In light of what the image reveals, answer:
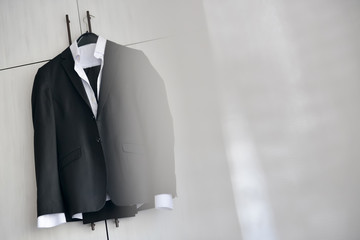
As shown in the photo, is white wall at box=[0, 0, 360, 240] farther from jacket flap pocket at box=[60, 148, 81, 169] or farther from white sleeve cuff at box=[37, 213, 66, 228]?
jacket flap pocket at box=[60, 148, 81, 169]

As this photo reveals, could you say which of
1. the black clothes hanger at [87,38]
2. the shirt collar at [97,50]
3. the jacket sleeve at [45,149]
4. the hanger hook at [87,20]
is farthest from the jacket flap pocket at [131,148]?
the hanger hook at [87,20]

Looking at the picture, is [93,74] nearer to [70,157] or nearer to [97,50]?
[97,50]

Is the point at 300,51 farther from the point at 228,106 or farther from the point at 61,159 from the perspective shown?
the point at 61,159

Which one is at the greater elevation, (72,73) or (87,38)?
(87,38)

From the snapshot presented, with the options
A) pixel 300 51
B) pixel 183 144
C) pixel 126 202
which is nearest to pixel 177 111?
pixel 183 144

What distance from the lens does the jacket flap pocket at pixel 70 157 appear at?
1522mm

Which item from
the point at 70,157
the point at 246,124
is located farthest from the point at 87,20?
the point at 246,124

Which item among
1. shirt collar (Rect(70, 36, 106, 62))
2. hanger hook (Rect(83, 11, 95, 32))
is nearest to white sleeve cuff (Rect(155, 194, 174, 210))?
shirt collar (Rect(70, 36, 106, 62))

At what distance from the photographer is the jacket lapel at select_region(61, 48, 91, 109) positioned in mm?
1564

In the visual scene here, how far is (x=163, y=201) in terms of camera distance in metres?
1.51

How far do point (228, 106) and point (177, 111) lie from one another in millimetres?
266

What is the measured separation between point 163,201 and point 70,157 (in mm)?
475

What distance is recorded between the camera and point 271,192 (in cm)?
149

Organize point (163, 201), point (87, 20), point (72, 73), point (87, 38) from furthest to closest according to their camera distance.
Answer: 1. point (87, 20)
2. point (87, 38)
3. point (72, 73)
4. point (163, 201)
